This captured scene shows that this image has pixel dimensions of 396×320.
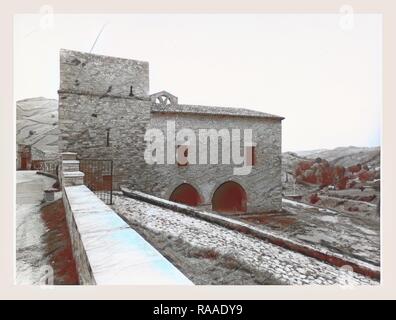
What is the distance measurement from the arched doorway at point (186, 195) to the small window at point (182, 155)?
2.53ft

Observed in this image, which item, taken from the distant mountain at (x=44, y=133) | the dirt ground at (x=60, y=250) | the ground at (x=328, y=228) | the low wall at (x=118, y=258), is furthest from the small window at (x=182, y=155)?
the low wall at (x=118, y=258)

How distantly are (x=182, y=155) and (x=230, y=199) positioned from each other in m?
Answer: 2.85

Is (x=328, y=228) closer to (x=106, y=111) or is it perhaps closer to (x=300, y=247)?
(x=300, y=247)

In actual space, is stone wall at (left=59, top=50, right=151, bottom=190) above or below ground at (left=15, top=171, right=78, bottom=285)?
above

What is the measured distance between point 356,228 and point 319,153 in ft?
7.29

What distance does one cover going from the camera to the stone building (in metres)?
8.20

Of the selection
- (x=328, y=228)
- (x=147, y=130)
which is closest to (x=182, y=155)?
(x=147, y=130)

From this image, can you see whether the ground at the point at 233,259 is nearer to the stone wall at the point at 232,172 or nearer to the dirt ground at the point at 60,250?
the dirt ground at the point at 60,250

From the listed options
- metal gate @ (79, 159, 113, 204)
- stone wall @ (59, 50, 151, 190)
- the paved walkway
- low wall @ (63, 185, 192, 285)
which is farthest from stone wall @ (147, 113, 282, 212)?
low wall @ (63, 185, 192, 285)

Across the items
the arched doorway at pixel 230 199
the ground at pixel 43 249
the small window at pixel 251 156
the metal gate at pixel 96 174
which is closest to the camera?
the ground at pixel 43 249

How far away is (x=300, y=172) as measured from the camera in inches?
374

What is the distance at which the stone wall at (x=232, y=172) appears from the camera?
9391mm

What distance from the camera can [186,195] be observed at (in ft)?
33.8

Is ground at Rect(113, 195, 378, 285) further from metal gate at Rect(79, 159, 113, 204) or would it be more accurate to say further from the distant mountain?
the distant mountain
